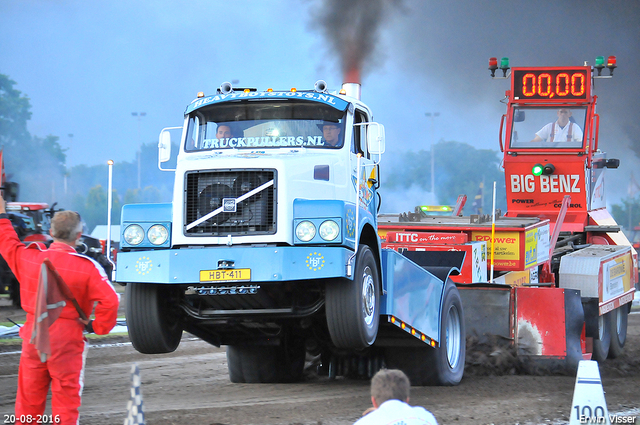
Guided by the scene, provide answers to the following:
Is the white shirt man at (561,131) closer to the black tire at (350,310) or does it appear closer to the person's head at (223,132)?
the person's head at (223,132)

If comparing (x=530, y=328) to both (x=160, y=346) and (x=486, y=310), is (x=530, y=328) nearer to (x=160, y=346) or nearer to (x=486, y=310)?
(x=486, y=310)

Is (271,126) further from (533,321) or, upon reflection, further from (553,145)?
(553,145)

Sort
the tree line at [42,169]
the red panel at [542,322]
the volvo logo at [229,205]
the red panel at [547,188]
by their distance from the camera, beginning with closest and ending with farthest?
1. the volvo logo at [229,205]
2. the red panel at [542,322]
3. the red panel at [547,188]
4. the tree line at [42,169]

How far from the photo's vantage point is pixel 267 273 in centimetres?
672

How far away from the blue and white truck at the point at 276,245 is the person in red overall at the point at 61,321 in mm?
1933

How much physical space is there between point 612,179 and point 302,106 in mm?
50716

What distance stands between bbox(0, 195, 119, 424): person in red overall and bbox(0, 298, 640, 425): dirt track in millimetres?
2012

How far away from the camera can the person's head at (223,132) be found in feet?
26.4

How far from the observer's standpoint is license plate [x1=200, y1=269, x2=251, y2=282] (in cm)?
675

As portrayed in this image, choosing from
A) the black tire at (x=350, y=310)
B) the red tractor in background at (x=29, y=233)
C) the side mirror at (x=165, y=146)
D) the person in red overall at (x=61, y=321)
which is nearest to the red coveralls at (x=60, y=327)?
the person in red overall at (x=61, y=321)

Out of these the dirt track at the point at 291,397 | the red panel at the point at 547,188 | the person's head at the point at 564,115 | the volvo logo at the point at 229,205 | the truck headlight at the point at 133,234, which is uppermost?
the person's head at the point at 564,115

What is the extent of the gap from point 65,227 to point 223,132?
3317mm

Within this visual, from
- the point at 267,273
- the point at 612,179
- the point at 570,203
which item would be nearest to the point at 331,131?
the point at 267,273

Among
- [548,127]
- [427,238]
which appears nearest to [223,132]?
[427,238]
